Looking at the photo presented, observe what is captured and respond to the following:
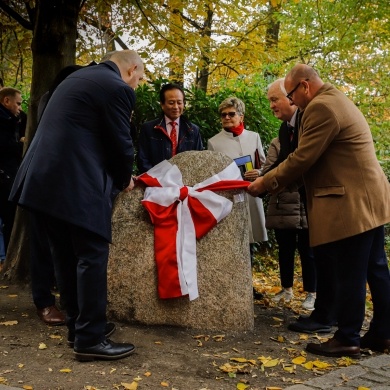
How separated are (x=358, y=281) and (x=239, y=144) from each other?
233 centimetres

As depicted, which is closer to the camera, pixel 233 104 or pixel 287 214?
pixel 287 214

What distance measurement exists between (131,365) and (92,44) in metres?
8.23

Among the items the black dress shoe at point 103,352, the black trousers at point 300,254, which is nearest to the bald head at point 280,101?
the black trousers at point 300,254

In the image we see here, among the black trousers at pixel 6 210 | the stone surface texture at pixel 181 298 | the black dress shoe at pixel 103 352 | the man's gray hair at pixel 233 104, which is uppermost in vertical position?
the man's gray hair at pixel 233 104

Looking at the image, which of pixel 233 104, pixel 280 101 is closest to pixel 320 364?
pixel 280 101

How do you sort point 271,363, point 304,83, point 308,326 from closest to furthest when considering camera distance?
1. point 271,363
2. point 304,83
3. point 308,326

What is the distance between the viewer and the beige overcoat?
4340 millimetres

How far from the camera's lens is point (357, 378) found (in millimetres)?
3910

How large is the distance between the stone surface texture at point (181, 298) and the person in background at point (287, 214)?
995 mm

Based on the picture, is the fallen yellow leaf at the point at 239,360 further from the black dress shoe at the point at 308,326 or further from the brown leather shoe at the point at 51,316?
the brown leather shoe at the point at 51,316

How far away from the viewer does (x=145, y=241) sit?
16.0 ft

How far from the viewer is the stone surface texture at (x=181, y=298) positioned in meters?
4.87

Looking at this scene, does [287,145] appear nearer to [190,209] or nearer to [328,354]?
[190,209]

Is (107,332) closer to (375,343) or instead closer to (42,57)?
(375,343)
